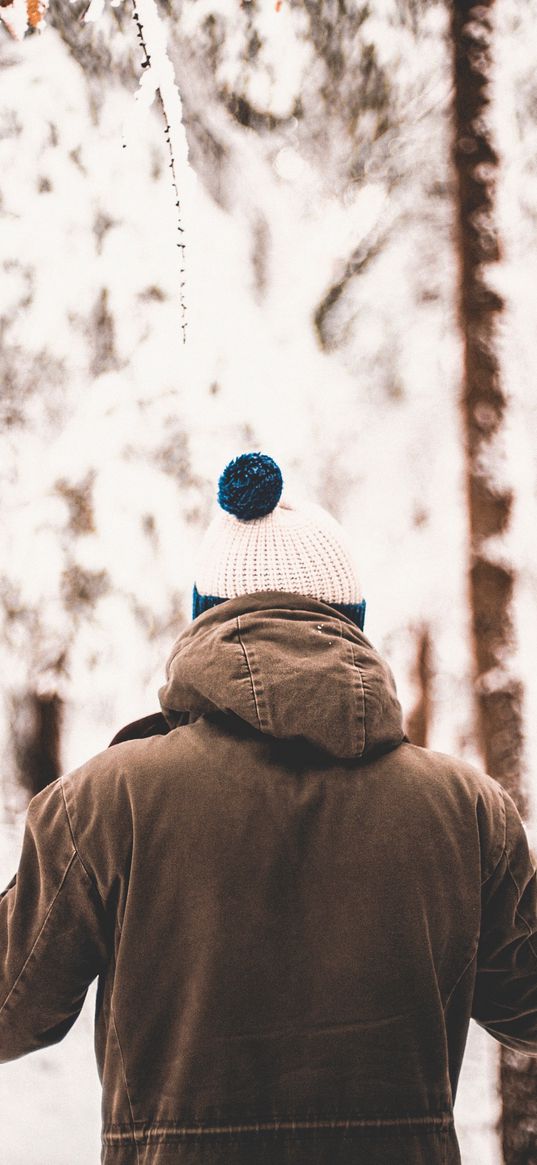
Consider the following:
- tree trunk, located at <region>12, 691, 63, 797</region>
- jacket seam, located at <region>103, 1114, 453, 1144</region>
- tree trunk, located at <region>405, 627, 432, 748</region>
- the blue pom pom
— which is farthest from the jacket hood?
tree trunk, located at <region>12, 691, 63, 797</region>

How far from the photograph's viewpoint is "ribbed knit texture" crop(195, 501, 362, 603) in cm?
118

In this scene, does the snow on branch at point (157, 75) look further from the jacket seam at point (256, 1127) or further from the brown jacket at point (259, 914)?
the jacket seam at point (256, 1127)

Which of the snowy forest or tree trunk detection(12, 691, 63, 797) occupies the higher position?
the snowy forest

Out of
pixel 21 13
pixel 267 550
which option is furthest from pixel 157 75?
pixel 267 550

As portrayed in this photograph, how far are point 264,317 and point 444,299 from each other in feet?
A: 1.50

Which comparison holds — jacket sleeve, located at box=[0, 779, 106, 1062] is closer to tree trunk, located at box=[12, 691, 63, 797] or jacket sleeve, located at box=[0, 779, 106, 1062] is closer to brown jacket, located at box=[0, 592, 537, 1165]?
brown jacket, located at box=[0, 592, 537, 1165]

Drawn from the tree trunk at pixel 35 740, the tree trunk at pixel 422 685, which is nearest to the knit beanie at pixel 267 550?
the tree trunk at pixel 422 685

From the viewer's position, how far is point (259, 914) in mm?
1023

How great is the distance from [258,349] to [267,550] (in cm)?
118

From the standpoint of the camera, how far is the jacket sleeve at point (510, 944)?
46.6 inches

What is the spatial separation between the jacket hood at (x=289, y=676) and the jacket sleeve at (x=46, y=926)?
22 cm

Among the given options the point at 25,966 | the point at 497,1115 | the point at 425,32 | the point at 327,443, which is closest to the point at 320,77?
the point at 425,32

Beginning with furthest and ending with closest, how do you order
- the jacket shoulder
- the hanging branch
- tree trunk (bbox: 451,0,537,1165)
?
1. tree trunk (bbox: 451,0,537,1165)
2. the hanging branch
3. the jacket shoulder

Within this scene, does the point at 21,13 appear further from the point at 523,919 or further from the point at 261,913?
the point at 523,919
